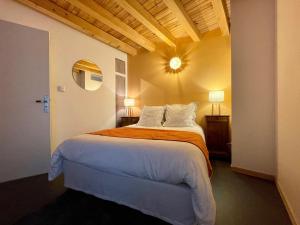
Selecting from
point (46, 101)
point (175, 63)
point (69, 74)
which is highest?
point (175, 63)

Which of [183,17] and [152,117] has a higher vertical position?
[183,17]

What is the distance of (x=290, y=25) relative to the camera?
146 cm

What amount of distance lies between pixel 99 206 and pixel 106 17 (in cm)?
279

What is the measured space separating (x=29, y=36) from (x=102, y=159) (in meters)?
2.13

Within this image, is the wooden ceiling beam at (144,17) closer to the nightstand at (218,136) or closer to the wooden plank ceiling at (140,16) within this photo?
the wooden plank ceiling at (140,16)

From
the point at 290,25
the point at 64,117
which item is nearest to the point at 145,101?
the point at 64,117

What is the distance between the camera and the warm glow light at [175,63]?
3801mm

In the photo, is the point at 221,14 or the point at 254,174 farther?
the point at 221,14

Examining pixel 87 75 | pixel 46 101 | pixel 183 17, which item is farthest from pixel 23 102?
pixel 183 17

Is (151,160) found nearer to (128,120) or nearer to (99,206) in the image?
(99,206)

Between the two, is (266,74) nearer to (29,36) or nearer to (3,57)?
(29,36)

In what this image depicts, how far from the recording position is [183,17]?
9.02 feet

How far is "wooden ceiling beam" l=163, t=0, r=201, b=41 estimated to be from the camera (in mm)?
2454

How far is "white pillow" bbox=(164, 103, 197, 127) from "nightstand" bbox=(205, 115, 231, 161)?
0.42 meters
